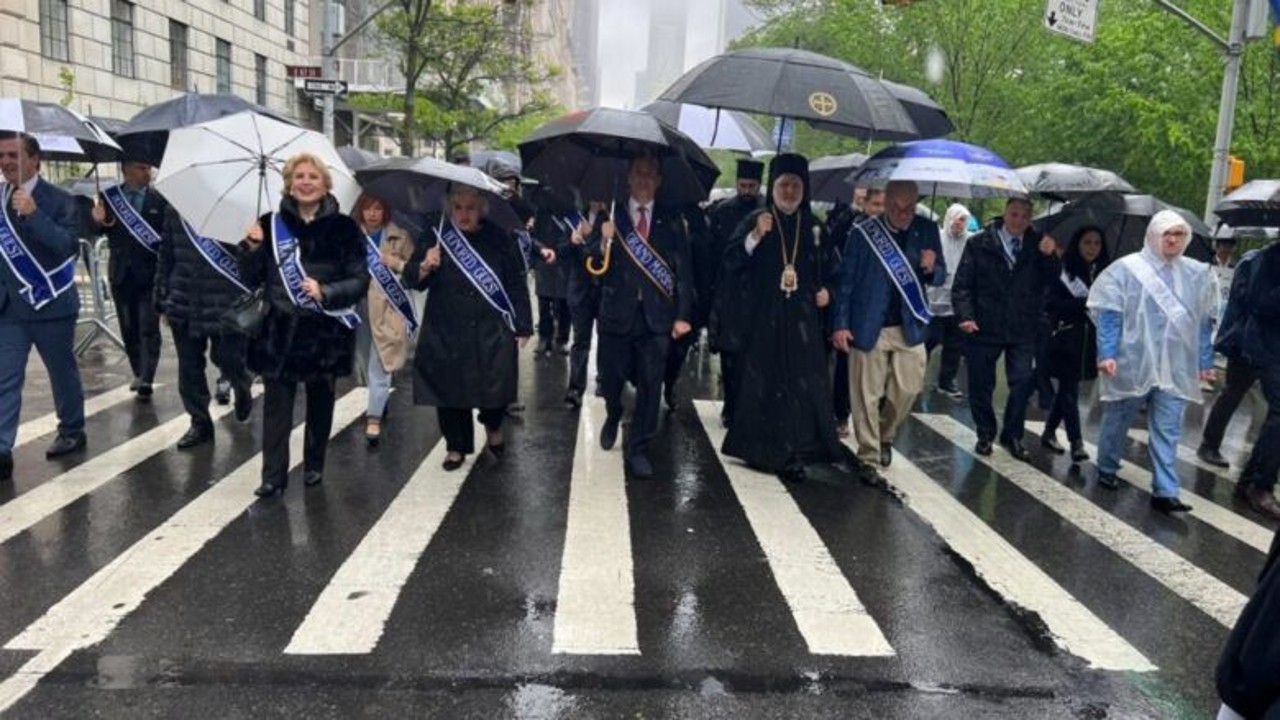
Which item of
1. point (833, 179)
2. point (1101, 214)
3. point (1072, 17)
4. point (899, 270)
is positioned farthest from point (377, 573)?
point (1072, 17)

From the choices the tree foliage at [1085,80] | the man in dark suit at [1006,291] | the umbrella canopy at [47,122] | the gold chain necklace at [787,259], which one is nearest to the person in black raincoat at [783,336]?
the gold chain necklace at [787,259]

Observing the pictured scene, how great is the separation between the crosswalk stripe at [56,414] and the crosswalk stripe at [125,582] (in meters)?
1.81

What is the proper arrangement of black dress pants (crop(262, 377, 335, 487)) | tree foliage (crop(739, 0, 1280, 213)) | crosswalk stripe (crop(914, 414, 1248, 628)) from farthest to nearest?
tree foliage (crop(739, 0, 1280, 213)) → black dress pants (crop(262, 377, 335, 487)) → crosswalk stripe (crop(914, 414, 1248, 628))

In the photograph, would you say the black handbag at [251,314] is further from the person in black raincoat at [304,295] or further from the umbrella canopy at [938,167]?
the umbrella canopy at [938,167]

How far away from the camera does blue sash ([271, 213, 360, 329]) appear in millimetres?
5527

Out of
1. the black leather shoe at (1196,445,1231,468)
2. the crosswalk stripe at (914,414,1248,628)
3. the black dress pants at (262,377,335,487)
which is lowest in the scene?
the crosswalk stripe at (914,414,1248,628)

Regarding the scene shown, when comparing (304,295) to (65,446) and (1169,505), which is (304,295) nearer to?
(65,446)

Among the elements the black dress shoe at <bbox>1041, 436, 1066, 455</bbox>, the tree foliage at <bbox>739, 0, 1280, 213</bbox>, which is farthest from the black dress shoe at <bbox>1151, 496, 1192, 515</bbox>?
the tree foliage at <bbox>739, 0, 1280, 213</bbox>

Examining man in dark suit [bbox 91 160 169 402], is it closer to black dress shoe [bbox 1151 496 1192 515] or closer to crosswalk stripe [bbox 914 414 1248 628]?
crosswalk stripe [bbox 914 414 1248 628]

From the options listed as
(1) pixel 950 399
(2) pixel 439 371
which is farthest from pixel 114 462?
(1) pixel 950 399

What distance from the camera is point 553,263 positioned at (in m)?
10.7

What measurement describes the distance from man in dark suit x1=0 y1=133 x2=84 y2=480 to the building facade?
515 inches

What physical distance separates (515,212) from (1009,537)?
366 centimetres

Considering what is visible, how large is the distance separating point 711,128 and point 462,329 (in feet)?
14.5
